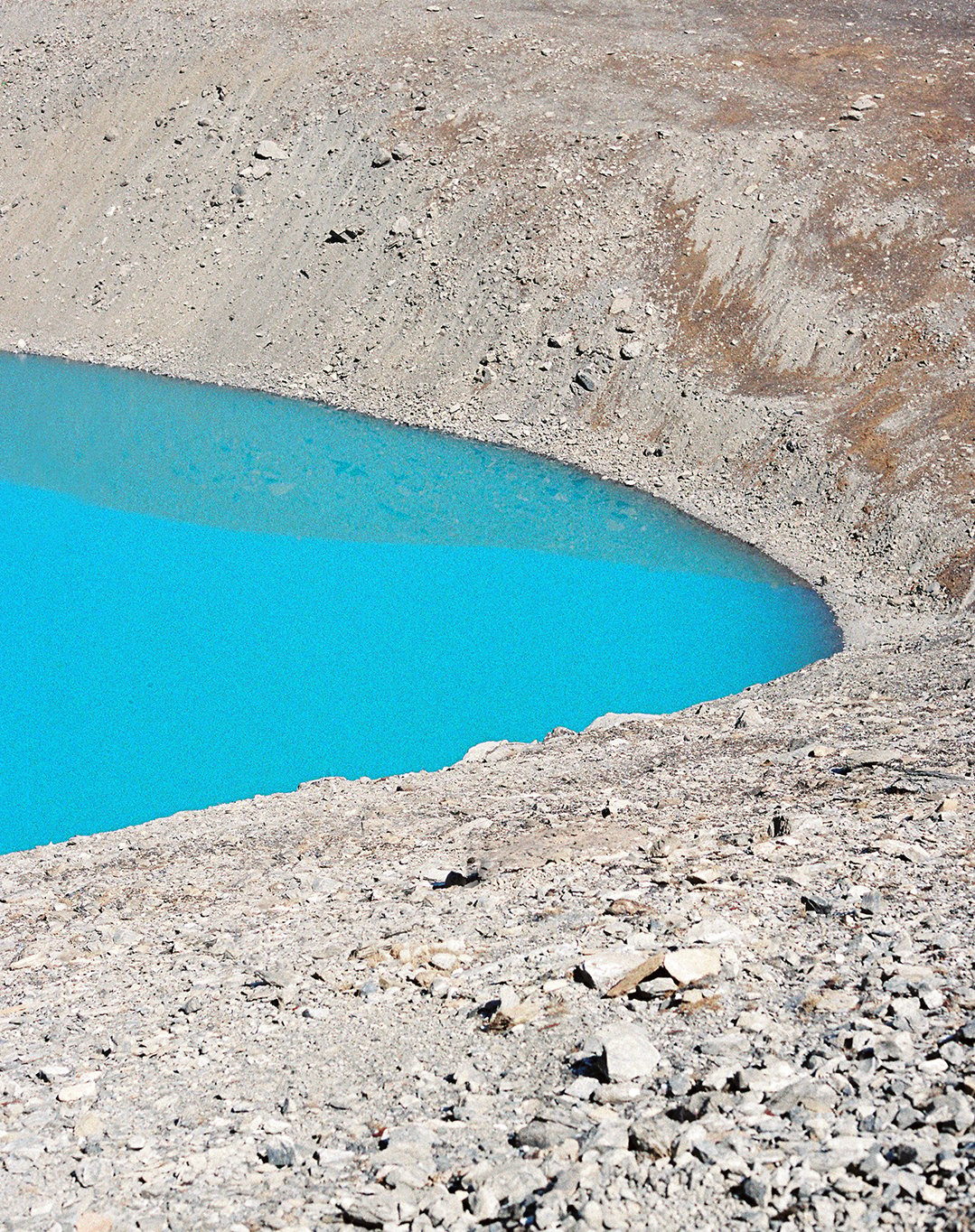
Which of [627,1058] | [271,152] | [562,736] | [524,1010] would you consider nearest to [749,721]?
[562,736]

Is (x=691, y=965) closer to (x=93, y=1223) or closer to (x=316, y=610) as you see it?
(x=93, y=1223)

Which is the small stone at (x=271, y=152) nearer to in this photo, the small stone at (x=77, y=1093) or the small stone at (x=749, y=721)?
the small stone at (x=749, y=721)

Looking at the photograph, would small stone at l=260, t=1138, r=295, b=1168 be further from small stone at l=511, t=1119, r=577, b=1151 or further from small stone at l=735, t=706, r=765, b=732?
small stone at l=735, t=706, r=765, b=732

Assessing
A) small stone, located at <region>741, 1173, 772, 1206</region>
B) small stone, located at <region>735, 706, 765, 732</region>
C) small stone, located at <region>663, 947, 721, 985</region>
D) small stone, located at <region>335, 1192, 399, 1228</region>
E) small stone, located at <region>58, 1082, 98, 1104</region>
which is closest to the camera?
small stone, located at <region>741, 1173, 772, 1206</region>

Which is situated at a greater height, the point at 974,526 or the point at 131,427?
the point at 974,526

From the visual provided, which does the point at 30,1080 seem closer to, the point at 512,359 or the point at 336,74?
the point at 512,359

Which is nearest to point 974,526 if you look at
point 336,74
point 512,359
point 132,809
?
point 512,359

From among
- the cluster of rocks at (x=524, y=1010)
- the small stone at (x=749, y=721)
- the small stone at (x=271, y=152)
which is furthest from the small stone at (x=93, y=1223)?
the small stone at (x=271, y=152)

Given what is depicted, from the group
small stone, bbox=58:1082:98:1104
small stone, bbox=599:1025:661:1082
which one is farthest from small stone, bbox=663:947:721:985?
small stone, bbox=58:1082:98:1104
